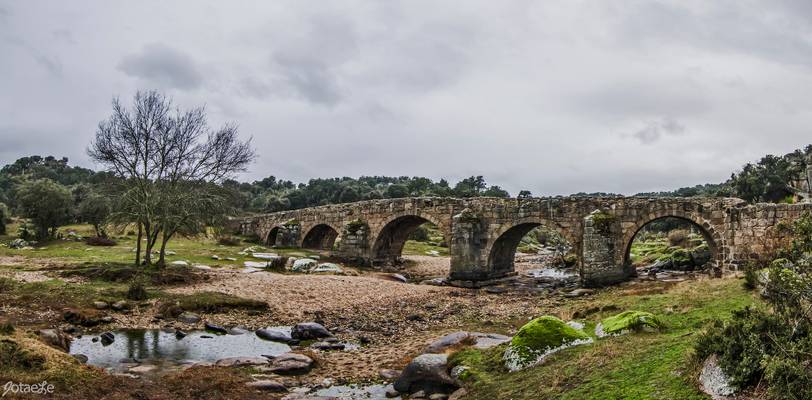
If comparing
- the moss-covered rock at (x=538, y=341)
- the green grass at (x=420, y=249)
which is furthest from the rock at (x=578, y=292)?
the green grass at (x=420, y=249)

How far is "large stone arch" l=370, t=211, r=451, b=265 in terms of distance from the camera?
127 feet

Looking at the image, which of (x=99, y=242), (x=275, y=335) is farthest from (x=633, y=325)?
(x=99, y=242)

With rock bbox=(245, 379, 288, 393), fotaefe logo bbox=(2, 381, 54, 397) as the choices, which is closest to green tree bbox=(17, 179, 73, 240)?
fotaefe logo bbox=(2, 381, 54, 397)

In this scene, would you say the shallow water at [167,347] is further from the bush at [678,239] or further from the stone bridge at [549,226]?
the bush at [678,239]

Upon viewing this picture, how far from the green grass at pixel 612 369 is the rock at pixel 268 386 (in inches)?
149

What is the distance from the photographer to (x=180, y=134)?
28.7m

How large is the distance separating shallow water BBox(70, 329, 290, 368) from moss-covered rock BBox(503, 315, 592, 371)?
714 cm

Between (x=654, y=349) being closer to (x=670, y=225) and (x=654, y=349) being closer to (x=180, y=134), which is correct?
(x=180, y=134)

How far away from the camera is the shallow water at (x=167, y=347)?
1341cm

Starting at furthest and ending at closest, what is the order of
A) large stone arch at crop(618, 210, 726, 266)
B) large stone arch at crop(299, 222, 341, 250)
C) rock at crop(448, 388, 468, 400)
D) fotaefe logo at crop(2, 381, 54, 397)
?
large stone arch at crop(299, 222, 341, 250) < large stone arch at crop(618, 210, 726, 266) < rock at crop(448, 388, 468, 400) < fotaefe logo at crop(2, 381, 54, 397)

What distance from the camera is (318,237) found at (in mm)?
53594

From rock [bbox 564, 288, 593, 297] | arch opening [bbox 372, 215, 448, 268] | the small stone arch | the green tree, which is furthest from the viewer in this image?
the small stone arch

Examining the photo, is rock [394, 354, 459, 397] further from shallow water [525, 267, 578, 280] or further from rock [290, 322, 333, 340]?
shallow water [525, 267, 578, 280]

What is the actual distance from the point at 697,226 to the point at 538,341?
874 inches
